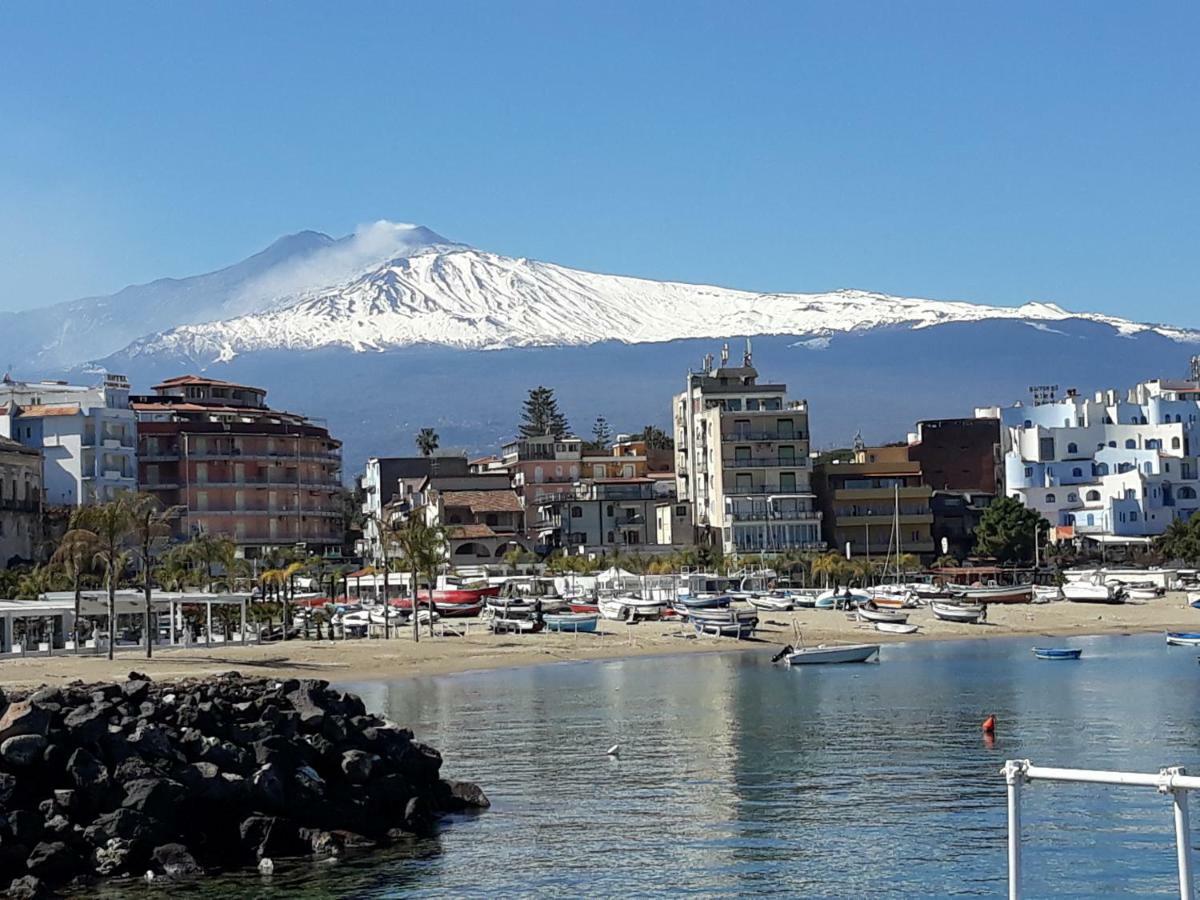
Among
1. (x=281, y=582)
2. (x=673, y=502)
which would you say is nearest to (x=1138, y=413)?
(x=673, y=502)

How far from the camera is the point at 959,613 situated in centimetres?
9131

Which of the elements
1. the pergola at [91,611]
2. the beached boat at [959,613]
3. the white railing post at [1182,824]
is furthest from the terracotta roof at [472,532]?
the white railing post at [1182,824]

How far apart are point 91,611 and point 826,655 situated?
87.6 ft

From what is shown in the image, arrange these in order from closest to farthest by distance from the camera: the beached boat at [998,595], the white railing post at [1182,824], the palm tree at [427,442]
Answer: the white railing post at [1182,824], the beached boat at [998,595], the palm tree at [427,442]

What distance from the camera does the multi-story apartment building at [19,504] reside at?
94.4 metres

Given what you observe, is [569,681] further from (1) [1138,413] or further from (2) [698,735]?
(1) [1138,413]

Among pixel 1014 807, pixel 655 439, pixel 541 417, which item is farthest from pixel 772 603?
pixel 541 417

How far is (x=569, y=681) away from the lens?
62.3 meters

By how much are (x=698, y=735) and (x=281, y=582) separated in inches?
2285

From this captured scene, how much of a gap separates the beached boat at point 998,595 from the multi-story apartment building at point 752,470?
19900mm

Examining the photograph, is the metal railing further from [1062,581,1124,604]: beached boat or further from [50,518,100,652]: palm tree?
[1062,581,1124,604]: beached boat

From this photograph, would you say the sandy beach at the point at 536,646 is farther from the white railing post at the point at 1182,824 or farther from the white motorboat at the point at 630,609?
the white railing post at the point at 1182,824

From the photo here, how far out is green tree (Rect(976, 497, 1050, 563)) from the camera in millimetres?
119500

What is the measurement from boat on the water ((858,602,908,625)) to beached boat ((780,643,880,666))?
57.1ft
